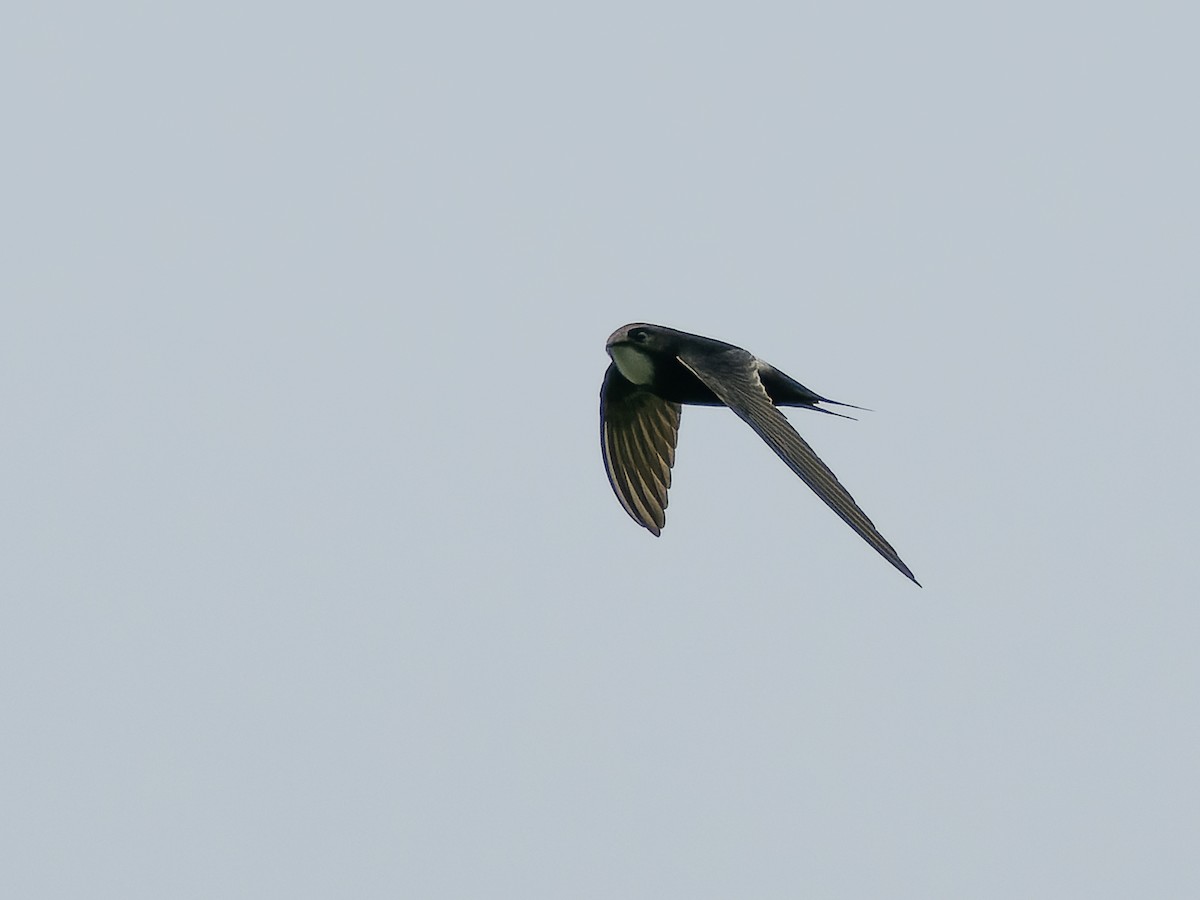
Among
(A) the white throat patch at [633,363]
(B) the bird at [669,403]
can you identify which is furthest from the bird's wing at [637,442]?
(A) the white throat patch at [633,363]

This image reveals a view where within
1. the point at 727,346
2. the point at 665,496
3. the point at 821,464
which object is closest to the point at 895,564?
the point at 821,464

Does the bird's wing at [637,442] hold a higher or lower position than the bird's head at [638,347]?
lower

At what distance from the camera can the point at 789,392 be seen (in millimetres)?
10656

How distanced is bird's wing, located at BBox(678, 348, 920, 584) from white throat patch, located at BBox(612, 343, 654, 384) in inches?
13.6

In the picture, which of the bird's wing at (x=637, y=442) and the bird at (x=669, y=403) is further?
the bird's wing at (x=637, y=442)

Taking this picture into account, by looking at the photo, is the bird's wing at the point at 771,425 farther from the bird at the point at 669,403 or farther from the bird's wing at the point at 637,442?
the bird's wing at the point at 637,442

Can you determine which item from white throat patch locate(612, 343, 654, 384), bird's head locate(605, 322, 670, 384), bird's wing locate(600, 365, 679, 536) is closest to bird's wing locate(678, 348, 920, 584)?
bird's head locate(605, 322, 670, 384)

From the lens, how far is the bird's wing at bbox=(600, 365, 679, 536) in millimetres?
11273

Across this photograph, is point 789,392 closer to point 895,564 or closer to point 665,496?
point 665,496

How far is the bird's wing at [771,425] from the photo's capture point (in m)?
7.83

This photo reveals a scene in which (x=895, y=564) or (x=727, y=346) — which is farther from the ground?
(x=727, y=346)

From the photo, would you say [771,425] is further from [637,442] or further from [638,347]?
[637,442]

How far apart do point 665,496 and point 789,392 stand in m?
1.11

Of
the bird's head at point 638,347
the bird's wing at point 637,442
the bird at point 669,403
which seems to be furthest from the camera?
the bird's wing at point 637,442
